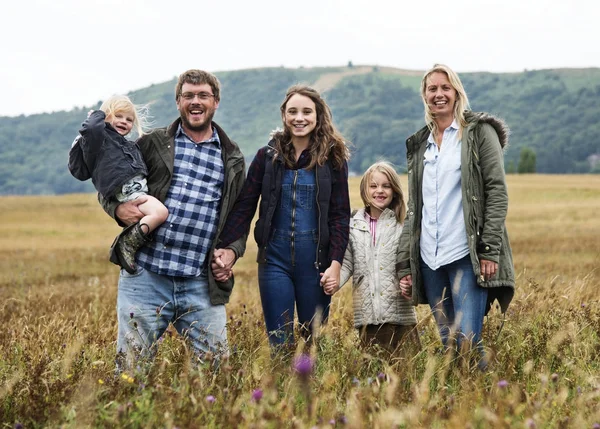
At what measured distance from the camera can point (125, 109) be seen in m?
4.85

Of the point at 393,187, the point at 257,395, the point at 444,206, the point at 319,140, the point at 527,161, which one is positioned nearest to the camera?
the point at 257,395

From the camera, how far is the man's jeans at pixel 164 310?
4.72 metres

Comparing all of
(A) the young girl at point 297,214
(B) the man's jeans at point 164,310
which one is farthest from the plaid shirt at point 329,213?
(B) the man's jeans at point 164,310

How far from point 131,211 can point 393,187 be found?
1.93m

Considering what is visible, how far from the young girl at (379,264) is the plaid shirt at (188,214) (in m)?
1.07

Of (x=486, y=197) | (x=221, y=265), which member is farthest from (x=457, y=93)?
(x=221, y=265)

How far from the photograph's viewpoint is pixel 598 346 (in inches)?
212

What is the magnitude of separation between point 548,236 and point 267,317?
68.6ft

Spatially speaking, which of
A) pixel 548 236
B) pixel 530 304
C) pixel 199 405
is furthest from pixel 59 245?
pixel 199 405

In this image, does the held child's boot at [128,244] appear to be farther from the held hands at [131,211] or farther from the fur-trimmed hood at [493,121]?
the fur-trimmed hood at [493,121]

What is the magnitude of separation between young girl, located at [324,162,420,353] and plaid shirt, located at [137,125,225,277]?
1071 mm

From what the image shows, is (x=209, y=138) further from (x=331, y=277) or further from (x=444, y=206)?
(x=444, y=206)

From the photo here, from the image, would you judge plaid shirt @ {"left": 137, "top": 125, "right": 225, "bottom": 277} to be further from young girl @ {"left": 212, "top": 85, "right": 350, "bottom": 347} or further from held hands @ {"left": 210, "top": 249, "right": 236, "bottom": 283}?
young girl @ {"left": 212, "top": 85, "right": 350, "bottom": 347}

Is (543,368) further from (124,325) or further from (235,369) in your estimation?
(124,325)
